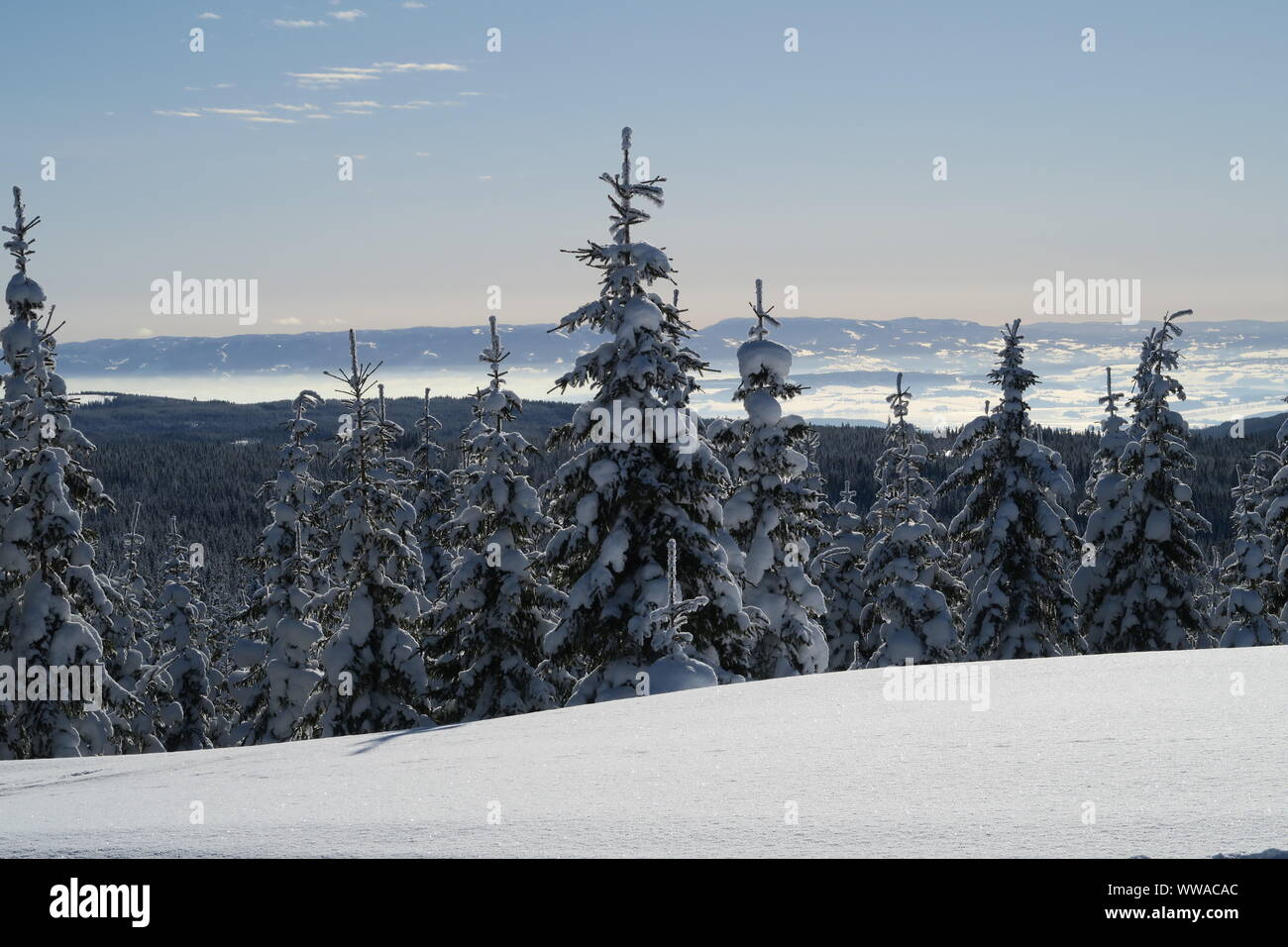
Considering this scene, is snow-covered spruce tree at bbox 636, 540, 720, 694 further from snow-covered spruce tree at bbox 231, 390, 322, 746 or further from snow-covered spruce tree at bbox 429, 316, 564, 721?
snow-covered spruce tree at bbox 231, 390, 322, 746

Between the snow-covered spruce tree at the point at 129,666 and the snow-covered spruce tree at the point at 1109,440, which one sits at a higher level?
the snow-covered spruce tree at the point at 1109,440

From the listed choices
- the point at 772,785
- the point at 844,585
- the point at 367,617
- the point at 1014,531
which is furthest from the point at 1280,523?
the point at 772,785

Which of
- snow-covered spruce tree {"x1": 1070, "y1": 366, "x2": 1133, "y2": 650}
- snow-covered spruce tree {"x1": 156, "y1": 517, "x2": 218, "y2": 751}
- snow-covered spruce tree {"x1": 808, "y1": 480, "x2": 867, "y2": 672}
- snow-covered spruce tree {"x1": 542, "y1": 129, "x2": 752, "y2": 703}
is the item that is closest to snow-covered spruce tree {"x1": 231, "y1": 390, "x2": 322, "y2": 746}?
snow-covered spruce tree {"x1": 156, "y1": 517, "x2": 218, "y2": 751}

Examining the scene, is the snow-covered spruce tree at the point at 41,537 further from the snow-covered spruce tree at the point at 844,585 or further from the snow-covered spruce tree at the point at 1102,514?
the snow-covered spruce tree at the point at 1102,514

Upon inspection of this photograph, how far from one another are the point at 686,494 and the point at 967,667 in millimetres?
8168

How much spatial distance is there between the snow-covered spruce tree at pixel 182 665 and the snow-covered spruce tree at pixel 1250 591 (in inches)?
1468

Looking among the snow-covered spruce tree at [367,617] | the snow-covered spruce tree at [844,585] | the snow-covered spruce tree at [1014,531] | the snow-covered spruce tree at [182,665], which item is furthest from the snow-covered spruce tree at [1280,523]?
the snow-covered spruce tree at [182,665]

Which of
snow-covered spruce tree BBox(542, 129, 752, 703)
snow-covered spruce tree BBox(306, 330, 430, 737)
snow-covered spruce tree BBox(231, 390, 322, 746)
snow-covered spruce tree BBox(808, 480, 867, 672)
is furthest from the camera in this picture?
snow-covered spruce tree BBox(808, 480, 867, 672)

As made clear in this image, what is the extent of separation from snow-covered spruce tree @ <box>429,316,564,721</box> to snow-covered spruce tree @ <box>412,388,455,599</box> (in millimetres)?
9207

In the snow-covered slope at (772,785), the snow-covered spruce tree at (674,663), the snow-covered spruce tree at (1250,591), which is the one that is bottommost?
the snow-covered spruce tree at (1250,591)

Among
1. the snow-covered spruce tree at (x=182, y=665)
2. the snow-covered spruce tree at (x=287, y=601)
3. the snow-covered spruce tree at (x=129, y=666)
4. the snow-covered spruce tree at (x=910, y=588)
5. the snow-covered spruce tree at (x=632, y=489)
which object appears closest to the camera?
the snow-covered spruce tree at (x=632, y=489)

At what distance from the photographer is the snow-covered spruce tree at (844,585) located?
4000cm

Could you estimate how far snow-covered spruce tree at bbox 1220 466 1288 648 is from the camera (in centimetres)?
3105
